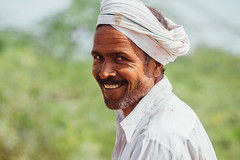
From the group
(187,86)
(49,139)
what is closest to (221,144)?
(187,86)

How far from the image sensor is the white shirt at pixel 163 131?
1773 mm

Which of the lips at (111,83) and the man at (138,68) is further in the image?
the lips at (111,83)

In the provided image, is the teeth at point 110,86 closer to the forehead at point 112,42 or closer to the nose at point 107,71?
the nose at point 107,71

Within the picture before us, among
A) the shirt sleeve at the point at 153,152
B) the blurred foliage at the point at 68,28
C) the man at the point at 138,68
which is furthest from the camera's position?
the blurred foliage at the point at 68,28

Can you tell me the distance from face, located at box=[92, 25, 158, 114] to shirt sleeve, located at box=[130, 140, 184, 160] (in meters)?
0.45

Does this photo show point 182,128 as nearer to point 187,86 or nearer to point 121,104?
point 121,104

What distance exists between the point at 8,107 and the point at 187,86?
3.63 meters

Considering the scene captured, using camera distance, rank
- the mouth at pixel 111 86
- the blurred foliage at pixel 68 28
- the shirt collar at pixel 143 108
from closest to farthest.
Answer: the shirt collar at pixel 143 108 → the mouth at pixel 111 86 → the blurred foliage at pixel 68 28

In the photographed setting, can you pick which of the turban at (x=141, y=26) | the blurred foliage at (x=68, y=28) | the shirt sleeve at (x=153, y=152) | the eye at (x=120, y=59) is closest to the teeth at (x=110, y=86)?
the eye at (x=120, y=59)

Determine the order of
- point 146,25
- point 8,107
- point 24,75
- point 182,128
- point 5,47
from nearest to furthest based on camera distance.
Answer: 1. point 182,128
2. point 146,25
3. point 8,107
4. point 24,75
5. point 5,47

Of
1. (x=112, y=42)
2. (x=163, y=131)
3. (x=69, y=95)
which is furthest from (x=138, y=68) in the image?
(x=69, y=95)

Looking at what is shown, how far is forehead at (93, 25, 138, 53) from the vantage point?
2.14m

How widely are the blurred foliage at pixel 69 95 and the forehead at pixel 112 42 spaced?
151 inches

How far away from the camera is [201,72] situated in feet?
26.8
